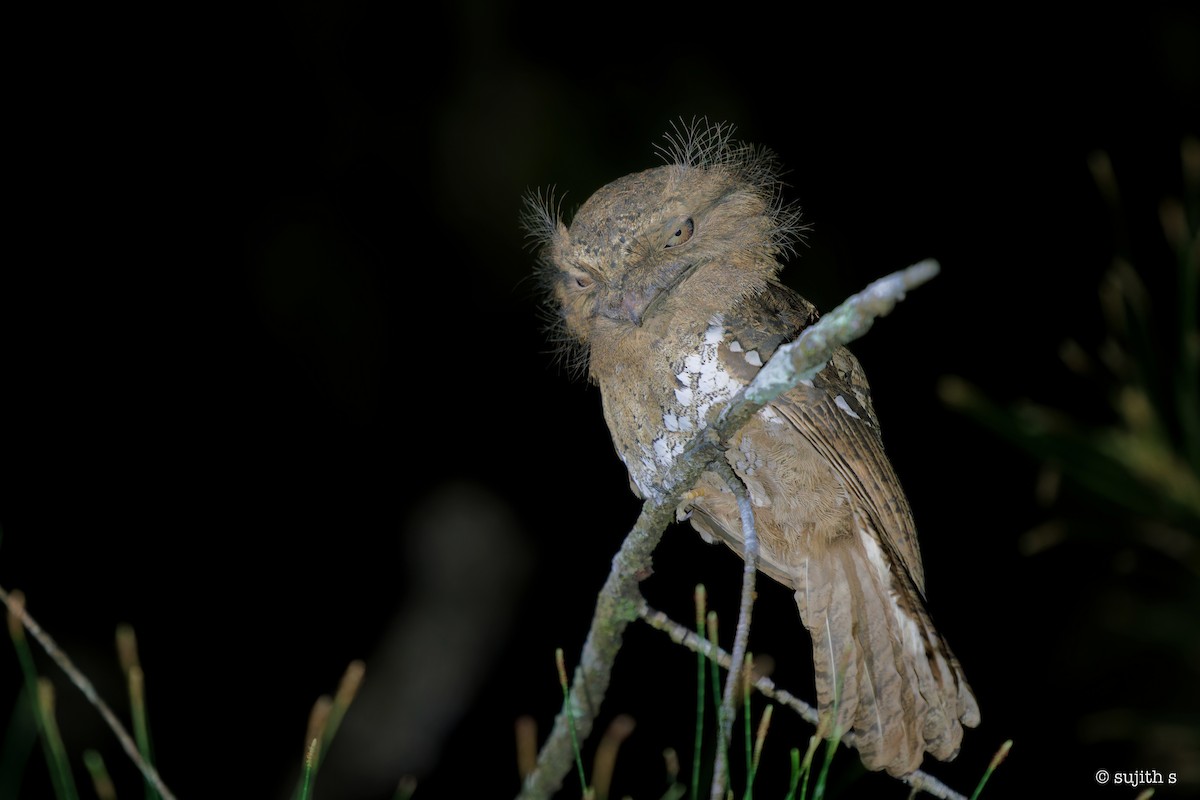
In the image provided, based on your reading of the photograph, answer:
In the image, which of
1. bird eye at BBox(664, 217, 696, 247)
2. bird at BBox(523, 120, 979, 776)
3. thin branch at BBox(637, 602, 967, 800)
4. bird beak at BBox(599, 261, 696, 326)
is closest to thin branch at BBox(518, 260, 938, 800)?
thin branch at BBox(637, 602, 967, 800)

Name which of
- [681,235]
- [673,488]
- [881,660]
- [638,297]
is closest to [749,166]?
[681,235]

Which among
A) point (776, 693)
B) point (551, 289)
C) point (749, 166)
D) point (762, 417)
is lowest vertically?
point (776, 693)

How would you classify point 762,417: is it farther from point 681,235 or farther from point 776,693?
point 776,693

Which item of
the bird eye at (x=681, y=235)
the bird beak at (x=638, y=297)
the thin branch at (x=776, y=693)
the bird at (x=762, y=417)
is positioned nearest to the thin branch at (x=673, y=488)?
the thin branch at (x=776, y=693)

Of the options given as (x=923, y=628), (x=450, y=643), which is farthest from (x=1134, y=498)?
(x=450, y=643)

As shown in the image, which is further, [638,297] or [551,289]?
[551,289]

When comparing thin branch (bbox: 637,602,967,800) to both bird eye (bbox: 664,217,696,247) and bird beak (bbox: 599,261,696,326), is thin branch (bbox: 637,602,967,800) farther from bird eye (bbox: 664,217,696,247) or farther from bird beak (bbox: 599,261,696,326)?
bird eye (bbox: 664,217,696,247)
